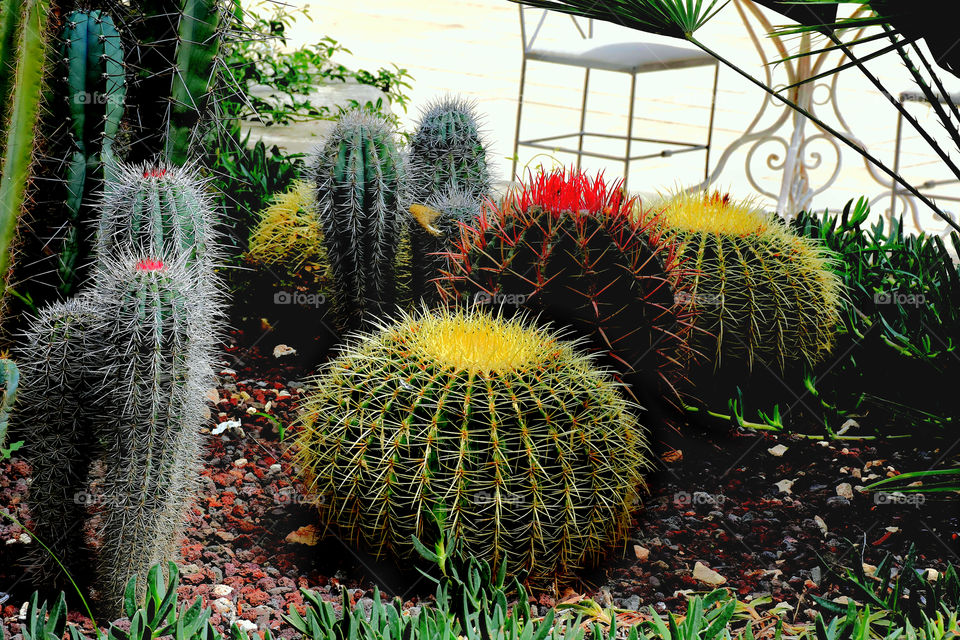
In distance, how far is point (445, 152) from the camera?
3.36 m

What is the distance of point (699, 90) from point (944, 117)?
274 inches

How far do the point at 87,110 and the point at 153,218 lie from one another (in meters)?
0.50

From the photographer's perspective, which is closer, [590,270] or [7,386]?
[7,386]

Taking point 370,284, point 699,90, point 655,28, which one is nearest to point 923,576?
point 655,28

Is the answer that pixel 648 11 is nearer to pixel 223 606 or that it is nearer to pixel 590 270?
pixel 590 270

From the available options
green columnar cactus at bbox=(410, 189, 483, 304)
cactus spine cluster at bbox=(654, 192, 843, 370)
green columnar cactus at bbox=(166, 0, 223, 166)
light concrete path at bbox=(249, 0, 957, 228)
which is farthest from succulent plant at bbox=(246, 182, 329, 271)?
light concrete path at bbox=(249, 0, 957, 228)

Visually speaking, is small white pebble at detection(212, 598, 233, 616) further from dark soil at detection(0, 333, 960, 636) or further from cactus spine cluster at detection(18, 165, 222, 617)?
cactus spine cluster at detection(18, 165, 222, 617)

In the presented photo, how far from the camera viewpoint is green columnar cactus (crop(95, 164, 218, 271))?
240 centimetres

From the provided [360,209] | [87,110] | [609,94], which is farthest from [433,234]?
[609,94]

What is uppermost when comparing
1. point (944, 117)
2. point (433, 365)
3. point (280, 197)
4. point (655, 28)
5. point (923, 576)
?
point (655, 28)

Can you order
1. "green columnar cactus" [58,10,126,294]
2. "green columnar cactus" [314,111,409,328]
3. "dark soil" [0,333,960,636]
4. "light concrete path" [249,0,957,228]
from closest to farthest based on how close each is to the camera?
"dark soil" [0,333,960,636] → "green columnar cactus" [58,10,126,294] → "green columnar cactus" [314,111,409,328] → "light concrete path" [249,0,957,228]

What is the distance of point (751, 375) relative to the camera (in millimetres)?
2852

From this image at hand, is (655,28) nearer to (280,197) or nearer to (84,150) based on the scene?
(84,150)

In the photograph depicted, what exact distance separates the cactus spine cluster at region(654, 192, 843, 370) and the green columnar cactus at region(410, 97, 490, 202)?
80 cm
